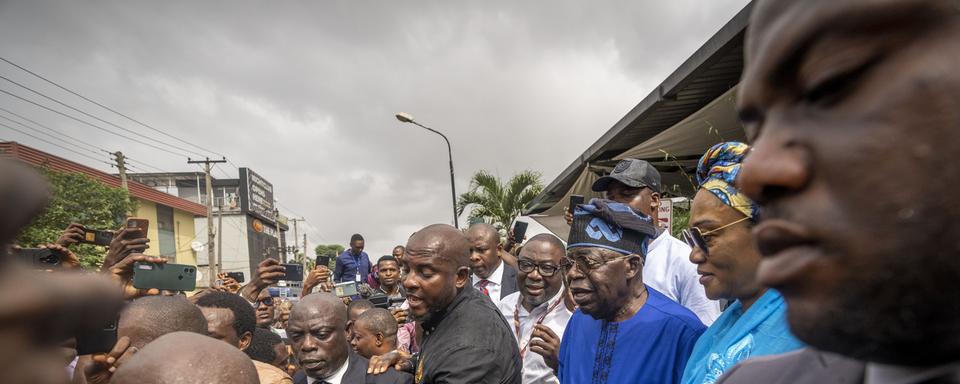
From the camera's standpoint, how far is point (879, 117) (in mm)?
618

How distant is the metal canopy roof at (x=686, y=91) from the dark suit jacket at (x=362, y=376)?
3.53 meters

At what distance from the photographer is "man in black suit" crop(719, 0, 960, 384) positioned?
1.92 feet

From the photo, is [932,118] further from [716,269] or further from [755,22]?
[716,269]

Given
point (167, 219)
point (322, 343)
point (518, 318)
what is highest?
point (167, 219)

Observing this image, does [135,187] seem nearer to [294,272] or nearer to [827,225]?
[294,272]

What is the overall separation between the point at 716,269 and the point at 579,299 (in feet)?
3.38

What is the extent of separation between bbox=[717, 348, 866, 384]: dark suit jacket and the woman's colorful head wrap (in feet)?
4.12

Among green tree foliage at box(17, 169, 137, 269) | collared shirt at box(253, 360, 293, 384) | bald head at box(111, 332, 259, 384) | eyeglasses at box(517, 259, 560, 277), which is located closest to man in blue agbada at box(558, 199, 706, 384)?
eyeglasses at box(517, 259, 560, 277)

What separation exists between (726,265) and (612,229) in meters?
1.06

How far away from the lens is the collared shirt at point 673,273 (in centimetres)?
373

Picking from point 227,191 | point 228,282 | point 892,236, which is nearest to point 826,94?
point 892,236

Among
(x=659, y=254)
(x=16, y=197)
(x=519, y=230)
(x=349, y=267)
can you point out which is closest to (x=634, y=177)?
(x=659, y=254)

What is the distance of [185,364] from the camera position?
175 centimetres

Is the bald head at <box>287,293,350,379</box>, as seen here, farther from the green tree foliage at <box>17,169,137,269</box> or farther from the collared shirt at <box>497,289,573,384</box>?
the green tree foliage at <box>17,169,137,269</box>
